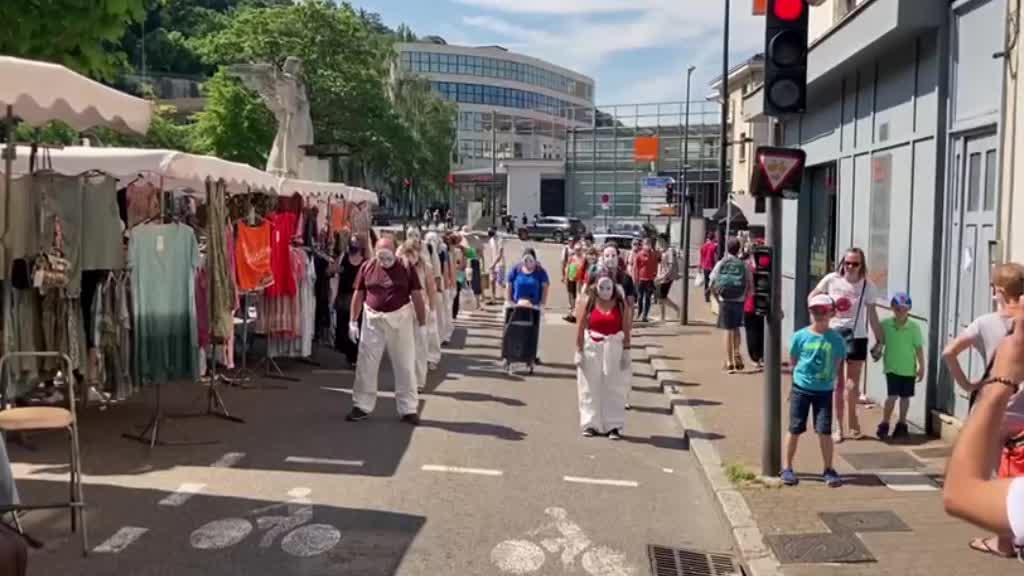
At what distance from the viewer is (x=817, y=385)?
25.9 ft

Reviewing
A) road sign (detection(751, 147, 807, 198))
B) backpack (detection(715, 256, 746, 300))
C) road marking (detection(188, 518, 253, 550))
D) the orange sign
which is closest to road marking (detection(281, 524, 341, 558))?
road marking (detection(188, 518, 253, 550))

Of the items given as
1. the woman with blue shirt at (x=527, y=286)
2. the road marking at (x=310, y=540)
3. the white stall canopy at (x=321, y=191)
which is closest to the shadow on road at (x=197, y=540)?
the road marking at (x=310, y=540)

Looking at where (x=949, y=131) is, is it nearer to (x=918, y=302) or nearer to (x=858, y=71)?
(x=918, y=302)

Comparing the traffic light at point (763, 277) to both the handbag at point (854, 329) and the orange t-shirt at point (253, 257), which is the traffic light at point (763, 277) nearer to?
the handbag at point (854, 329)

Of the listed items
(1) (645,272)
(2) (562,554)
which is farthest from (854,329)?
(1) (645,272)

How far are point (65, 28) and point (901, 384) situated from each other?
25.7 ft

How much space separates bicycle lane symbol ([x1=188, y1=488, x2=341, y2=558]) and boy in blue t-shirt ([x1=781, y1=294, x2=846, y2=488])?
3.58 metres

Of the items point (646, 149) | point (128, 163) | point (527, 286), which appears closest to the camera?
point (128, 163)

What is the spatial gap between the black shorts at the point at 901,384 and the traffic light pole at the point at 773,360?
1.94 metres

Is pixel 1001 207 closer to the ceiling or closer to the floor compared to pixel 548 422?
closer to the ceiling

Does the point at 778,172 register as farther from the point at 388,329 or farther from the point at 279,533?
the point at 279,533

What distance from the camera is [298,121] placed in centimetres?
1988

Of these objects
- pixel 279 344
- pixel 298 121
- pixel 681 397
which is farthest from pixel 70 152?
pixel 298 121

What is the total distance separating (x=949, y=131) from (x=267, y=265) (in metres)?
7.38
